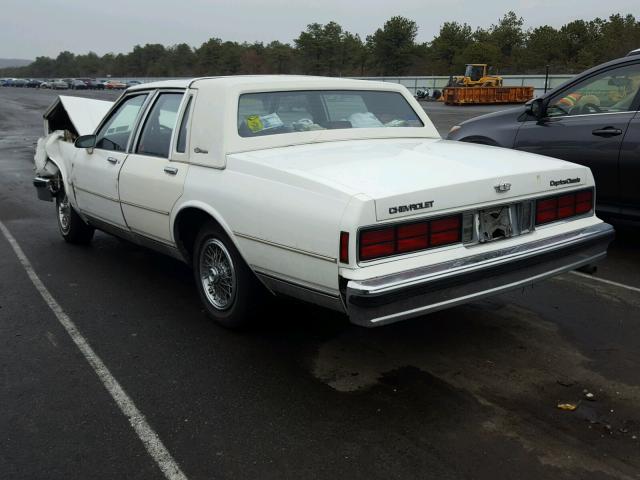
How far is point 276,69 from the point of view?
99.8 metres

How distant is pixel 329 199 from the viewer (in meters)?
3.20

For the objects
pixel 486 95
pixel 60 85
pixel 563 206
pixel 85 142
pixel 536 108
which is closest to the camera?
pixel 563 206

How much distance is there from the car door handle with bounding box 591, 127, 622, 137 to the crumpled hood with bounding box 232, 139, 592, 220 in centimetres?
189

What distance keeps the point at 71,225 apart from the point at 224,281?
10.2 feet

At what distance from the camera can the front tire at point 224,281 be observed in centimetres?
400

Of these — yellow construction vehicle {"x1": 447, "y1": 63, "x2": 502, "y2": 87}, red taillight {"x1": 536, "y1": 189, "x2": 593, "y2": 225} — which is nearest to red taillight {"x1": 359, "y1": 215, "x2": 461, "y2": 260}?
red taillight {"x1": 536, "y1": 189, "x2": 593, "y2": 225}

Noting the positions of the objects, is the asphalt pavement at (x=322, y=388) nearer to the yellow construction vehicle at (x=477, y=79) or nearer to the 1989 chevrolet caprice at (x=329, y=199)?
the 1989 chevrolet caprice at (x=329, y=199)

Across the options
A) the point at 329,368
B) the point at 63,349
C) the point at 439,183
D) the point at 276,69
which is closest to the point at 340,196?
the point at 439,183

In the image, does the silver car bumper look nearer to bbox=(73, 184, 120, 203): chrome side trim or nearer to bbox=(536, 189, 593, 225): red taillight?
bbox=(536, 189, 593, 225): red taillight

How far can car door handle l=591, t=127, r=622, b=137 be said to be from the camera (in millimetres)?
5684

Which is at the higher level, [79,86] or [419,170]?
[79,86]

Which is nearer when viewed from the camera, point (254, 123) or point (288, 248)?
point (288, 248)

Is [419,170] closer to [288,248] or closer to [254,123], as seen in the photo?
[288,248]

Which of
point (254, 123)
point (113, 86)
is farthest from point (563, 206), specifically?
point (113, 86)
